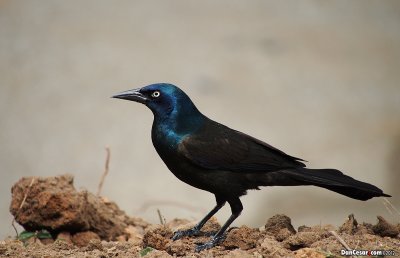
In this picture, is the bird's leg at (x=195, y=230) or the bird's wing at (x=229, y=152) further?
the bird's leg at (x=195, y=230)

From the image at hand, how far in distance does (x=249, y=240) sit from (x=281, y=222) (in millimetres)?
414

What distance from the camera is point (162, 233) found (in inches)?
238

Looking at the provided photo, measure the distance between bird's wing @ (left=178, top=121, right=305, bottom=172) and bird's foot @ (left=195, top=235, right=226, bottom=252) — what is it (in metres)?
0.46

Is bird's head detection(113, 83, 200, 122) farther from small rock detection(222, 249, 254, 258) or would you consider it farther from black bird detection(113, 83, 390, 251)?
small rock detection(222, 249, 254, 258)

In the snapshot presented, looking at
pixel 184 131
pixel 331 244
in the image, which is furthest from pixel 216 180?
pixel 331 244

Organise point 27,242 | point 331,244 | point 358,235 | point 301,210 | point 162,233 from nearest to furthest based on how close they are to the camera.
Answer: point 331,244 → point 358,235 → point 162,233 → point 27,242 → point 301,210

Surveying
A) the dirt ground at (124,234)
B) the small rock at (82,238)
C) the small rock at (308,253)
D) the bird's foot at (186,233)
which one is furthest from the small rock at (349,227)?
the small rock at (82,238)

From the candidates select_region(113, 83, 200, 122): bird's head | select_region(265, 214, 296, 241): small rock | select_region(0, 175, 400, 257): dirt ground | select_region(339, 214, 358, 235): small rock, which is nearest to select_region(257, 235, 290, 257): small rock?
select_region(0, 175, 400, 257): dirt ground

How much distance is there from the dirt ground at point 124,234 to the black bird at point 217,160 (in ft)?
0.70

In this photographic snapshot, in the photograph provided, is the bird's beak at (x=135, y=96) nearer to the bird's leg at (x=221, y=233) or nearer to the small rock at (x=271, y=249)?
the bird's leg at (x=221, y=233)

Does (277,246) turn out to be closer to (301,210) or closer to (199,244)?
(199,244)

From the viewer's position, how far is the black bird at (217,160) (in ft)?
19.2

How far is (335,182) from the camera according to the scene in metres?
5.89

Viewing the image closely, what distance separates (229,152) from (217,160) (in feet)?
0.41
